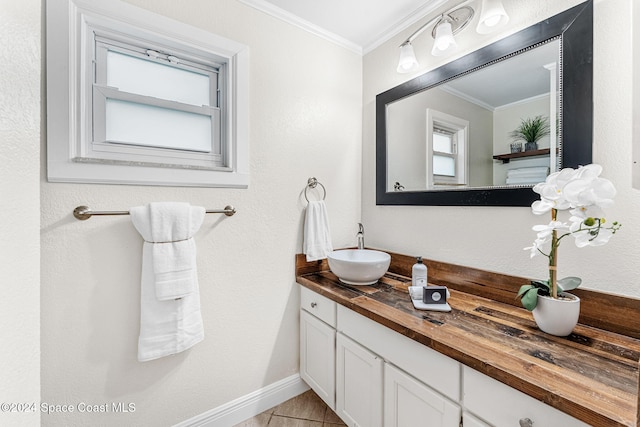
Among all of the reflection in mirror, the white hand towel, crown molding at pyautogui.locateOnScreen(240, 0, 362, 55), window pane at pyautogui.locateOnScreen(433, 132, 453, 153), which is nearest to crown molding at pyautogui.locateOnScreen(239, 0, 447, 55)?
crown molding at pyautogui.locateOnScreen(240, 0, 362, 55)

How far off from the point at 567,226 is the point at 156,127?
175 cm

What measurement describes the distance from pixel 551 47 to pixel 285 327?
189 cm

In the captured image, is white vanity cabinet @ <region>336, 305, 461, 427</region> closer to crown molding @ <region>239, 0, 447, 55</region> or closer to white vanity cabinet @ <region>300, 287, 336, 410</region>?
white vanity cabinet @ <region>300, 287, 336, 410</region>

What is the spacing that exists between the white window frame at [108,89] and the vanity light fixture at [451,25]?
0.91 metres

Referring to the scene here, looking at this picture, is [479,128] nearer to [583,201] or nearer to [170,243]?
[583,201]

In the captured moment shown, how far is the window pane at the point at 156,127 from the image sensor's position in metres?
1.26

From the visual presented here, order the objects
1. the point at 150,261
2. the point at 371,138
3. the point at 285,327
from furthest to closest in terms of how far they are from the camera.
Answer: the point at 371,138 → the point at 285,327 → the point at 150,261

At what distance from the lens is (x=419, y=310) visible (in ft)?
3.87

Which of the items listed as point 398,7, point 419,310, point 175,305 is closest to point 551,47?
point 398,7

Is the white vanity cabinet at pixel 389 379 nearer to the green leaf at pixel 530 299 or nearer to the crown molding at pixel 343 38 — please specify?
the green leaf at pixel 530 299

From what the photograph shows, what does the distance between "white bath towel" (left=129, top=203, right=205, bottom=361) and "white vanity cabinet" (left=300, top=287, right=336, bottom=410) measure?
0.65 m

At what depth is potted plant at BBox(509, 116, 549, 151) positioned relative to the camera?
1141mm

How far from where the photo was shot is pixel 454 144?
1.47 meters
